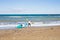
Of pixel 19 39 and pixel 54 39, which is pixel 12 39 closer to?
pixel 19 39

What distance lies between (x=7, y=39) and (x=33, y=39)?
138cm

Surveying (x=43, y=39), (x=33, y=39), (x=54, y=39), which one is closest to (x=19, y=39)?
(x=33, y=39)

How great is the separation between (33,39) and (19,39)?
73 centimetres

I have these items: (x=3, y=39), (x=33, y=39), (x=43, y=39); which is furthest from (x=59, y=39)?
(x=3, y=39)

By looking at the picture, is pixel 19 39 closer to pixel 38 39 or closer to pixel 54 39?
pixel 38 39

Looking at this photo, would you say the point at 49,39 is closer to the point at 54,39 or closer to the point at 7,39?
the point at 54,39

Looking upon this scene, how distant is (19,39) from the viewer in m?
7.58

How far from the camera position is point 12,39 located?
765cm

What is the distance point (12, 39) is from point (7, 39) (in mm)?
267

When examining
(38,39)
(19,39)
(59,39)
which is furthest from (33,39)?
(59,39)

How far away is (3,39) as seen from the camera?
7648 mm

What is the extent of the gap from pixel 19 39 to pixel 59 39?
2.07 metres

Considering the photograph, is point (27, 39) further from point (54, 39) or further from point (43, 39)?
point (54, 39)

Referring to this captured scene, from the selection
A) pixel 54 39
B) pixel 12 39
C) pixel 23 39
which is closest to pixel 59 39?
pixel 54 39
